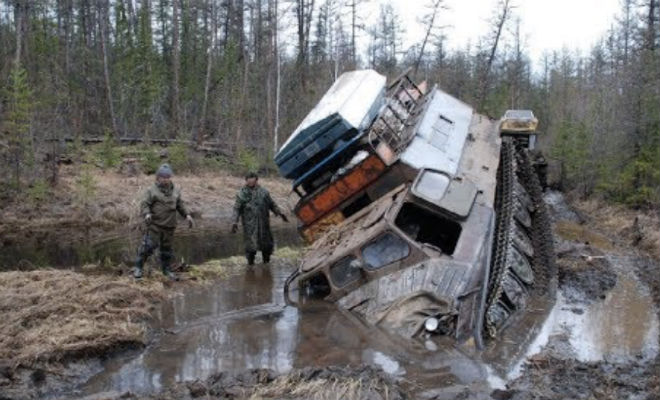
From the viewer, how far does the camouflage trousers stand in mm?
10695

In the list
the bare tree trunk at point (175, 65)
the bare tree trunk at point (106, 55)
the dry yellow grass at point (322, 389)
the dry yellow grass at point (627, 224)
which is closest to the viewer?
the dry yellow grass at point (322, 389)

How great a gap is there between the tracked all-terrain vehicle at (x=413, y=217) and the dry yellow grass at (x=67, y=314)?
2280 mm

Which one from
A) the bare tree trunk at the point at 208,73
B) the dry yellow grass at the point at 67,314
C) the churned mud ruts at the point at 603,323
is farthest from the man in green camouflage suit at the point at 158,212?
the bare tree trunk at the point at 208,73

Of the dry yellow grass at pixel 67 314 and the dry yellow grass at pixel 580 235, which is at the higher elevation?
the dry yellow grass at pixel 67 314

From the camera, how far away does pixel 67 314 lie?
26.7 feet

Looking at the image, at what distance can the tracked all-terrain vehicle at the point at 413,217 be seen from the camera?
8633mm

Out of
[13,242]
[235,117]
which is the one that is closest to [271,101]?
[235,117]

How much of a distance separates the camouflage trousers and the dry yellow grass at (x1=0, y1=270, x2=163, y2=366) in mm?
641

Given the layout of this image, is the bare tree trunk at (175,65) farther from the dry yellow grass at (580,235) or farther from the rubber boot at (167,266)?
the rubber boot at (167,266)

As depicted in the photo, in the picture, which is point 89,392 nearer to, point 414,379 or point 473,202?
point 414,379

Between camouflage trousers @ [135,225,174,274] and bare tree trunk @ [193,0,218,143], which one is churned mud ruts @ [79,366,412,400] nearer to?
camouflage trousers @ [135,225,174,274]

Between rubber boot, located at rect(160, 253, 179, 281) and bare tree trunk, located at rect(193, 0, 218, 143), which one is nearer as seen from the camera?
rubber boot, located at rect(160, 253, 179, 281)

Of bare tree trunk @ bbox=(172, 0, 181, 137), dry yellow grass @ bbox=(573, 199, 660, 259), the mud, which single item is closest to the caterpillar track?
the mud

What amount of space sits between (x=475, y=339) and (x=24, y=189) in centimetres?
1608
